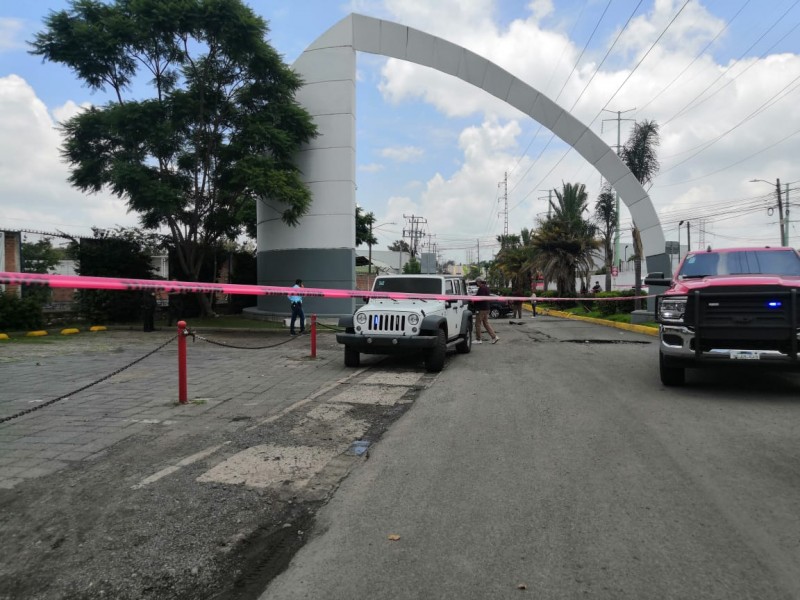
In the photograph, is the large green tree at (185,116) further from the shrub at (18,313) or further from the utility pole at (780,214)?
the utility pole at (780,214)

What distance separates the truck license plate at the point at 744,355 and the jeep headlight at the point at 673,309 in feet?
2.40

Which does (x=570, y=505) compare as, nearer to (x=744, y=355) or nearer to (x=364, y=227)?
(x=744, y=355)

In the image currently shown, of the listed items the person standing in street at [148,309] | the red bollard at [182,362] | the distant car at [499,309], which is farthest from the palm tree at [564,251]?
the red bollard at [182,362]

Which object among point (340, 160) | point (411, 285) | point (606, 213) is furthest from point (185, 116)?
point (606, 213)

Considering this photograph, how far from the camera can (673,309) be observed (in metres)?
7.31

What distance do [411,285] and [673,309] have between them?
536 centimetres

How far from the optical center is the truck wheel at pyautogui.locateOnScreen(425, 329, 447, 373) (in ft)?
31.4

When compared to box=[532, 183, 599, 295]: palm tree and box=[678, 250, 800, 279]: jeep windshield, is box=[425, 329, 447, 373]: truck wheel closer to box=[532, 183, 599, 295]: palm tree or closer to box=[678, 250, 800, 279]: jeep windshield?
box=[678, 250, 800, 279]: jeep windshield

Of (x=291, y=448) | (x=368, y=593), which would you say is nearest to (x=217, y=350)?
(x=291, y=448)

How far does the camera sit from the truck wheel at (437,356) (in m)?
9.58

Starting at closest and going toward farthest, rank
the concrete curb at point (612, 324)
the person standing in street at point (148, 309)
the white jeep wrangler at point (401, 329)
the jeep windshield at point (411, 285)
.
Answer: the white jeep wrangler at point (401, 329) < the jeep windshield at point (411, 285) < the concrete curb at point (612, 324) < the person standing in street at point (148, 309)

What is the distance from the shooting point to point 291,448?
5.18 m

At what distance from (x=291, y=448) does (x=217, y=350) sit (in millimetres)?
8881

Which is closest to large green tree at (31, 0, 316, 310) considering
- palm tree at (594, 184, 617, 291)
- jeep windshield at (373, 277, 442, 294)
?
jeep windshield at (373, 277, 442, 294)
